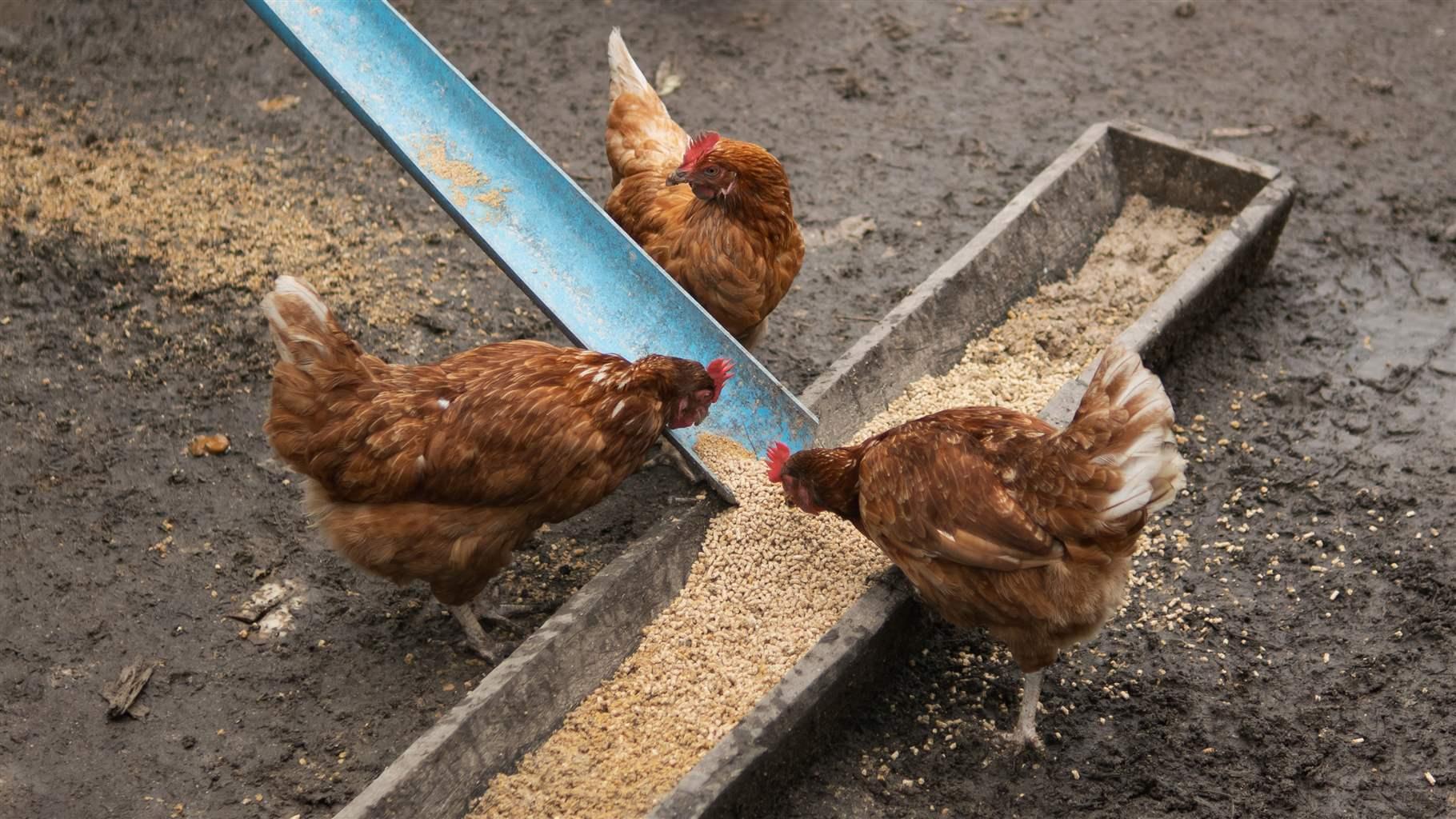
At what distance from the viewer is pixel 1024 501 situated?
316 cm

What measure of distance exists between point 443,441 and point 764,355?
1.95 m

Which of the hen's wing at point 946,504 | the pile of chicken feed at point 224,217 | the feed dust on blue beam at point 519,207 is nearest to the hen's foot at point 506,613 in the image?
the feed dust on blue beam at point 519,207

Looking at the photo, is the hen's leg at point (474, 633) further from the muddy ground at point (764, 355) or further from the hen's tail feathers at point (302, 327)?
the hen's tail feathers at point (302, 327)

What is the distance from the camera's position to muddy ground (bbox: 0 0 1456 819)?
3.49m

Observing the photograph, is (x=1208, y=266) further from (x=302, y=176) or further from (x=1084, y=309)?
(x=302, y=176)

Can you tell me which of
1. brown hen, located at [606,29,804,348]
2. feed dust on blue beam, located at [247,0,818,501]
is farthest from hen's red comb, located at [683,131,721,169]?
feed dust on blue beam, located at [247,0,818,501]

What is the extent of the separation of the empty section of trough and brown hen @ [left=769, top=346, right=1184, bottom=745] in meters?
0.29

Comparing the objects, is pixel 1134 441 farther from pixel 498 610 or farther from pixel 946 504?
pixel 498 610

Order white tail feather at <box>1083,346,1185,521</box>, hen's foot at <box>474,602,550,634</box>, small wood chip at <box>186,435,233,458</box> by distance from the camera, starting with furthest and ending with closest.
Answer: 1. small wood chip at <box>186,435,233,458</box>
2. hen's foot at <box>474,602,550,634</box>
3. white tail feather at <box>1083,346,1185,521</box>

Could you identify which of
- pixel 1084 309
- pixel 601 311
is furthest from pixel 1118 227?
pixel 601 311

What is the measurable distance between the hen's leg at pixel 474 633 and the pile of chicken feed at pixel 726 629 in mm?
458

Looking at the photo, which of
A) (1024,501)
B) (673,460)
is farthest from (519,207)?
(1024,501)

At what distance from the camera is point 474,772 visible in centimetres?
310

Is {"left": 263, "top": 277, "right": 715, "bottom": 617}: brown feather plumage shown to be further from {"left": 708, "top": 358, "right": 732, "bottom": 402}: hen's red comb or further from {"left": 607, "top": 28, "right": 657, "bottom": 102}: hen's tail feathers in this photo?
{"left": 607, "top": 28, "right": 657, "bottom": 102}: hen's tail feathers
